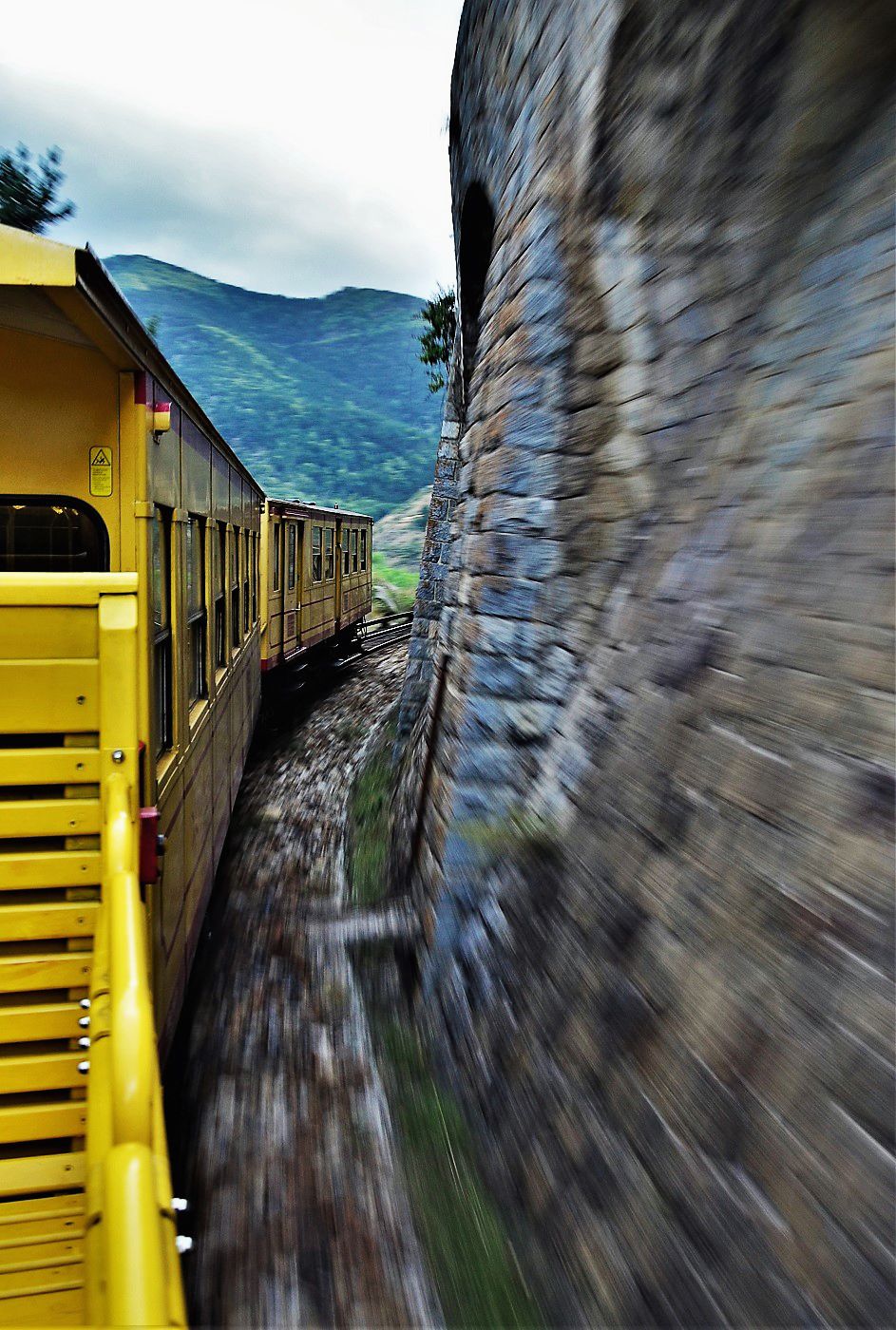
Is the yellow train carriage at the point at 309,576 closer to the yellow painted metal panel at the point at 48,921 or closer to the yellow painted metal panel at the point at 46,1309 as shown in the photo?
the yellow painted metal panel at the point at 48,921

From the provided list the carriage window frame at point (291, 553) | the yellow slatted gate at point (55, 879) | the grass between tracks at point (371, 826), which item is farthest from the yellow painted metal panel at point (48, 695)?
the carriage window frame at point (291, 553)

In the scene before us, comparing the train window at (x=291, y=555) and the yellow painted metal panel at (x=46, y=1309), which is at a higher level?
the train window at (x=291, y=555)

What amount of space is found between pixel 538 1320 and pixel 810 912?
66.5 inches

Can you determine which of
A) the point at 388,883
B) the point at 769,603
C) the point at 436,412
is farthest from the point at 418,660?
the point at 436,412

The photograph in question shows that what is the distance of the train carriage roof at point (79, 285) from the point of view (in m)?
2.29

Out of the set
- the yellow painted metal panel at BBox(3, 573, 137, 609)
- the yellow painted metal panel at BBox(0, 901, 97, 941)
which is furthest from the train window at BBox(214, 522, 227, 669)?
the yellow painted metal panel at BBox(0, 901, 97, 941)

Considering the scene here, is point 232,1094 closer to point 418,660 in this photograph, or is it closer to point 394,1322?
point 394,1322

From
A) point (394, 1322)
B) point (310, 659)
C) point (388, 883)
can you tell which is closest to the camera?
point (394, 1322)

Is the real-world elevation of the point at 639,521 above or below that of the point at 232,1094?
above

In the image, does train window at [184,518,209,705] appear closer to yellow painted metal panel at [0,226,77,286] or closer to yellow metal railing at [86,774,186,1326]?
yellow painted metal panel at [0,226,77,286]

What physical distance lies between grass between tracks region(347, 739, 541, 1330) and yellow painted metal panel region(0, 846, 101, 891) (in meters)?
1.91

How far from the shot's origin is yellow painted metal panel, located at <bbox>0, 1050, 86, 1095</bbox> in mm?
2523

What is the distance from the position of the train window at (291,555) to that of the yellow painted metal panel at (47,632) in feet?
30.2

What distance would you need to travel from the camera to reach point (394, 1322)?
2686mm
